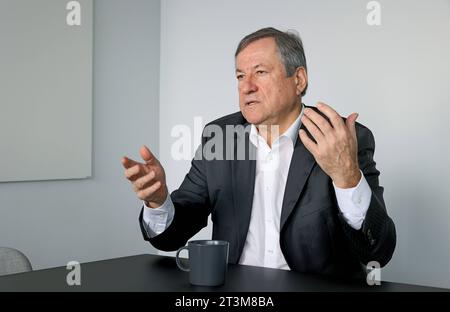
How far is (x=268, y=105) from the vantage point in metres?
1.63

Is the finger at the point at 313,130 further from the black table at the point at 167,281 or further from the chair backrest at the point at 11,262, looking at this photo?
the chair backrest at the point at 11,262

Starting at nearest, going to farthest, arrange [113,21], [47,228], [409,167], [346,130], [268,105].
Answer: [346,130] → [268,105] → [409,167] → [47,228] → [113,21]

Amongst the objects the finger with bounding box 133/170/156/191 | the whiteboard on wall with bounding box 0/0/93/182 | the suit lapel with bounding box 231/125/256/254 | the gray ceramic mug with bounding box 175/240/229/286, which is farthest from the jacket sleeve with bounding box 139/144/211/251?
the whiteboard on wall with bounding box 0/0/93/182

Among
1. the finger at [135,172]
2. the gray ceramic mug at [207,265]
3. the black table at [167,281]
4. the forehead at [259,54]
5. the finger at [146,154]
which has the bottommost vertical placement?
the black table at [167,281]

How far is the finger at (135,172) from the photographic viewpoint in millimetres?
1215

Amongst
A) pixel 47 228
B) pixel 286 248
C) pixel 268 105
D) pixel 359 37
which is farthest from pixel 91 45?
pixel 286 248

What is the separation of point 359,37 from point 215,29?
982 millimetres

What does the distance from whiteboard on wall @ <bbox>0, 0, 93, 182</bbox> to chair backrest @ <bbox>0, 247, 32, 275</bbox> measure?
1160 mm

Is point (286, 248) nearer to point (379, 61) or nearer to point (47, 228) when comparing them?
point (379, 61)

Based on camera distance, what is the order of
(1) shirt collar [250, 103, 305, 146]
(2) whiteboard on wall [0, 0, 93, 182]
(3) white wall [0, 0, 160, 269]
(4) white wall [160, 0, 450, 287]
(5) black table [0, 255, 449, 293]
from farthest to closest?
1. (3) white wall [0, 0, 160, 269]
2. (2) whiteboard on wall [0, 0, 93, 182]
3. (4) white wall [160, 0, 450, 287]
4. (1) shirt collar [250, 103, 305, 146]
5. (5) black table [0, 255, 449, 293]

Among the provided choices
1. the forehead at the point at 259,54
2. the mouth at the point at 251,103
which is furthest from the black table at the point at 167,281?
the forehead at the point at 259,54

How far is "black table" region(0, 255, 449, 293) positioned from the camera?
1.00 m

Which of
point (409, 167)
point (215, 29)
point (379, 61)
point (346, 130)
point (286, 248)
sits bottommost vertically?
point (286, 248)

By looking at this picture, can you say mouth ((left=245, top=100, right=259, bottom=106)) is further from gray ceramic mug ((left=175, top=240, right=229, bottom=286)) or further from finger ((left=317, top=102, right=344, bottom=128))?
gray ceramic mug ((left=175, top=240, right=229, bottom=286))
